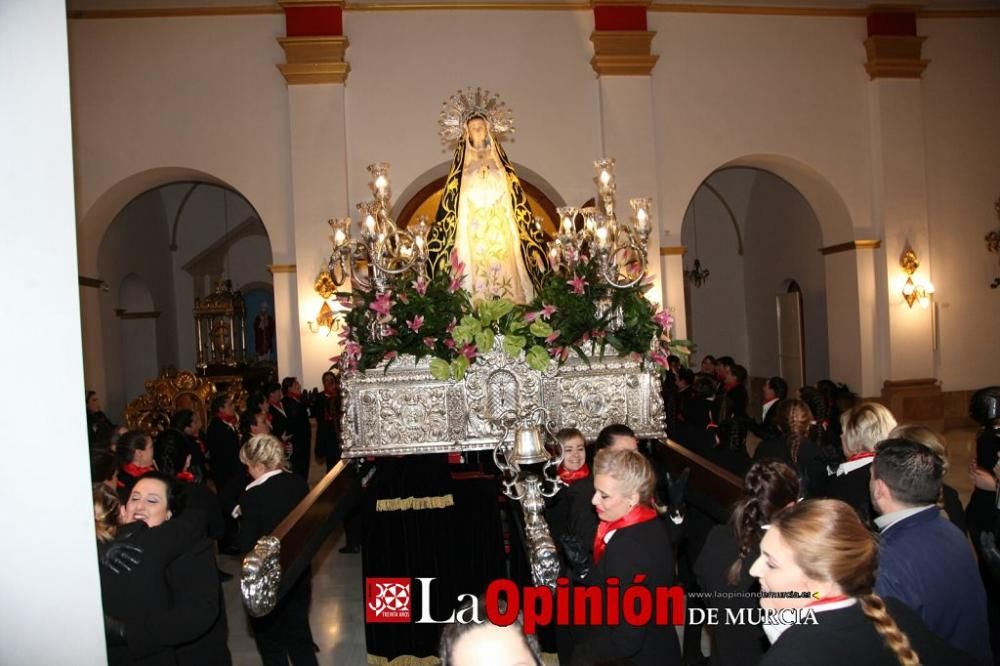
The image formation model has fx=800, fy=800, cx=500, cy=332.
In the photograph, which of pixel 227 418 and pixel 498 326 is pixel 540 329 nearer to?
pixel 498 326

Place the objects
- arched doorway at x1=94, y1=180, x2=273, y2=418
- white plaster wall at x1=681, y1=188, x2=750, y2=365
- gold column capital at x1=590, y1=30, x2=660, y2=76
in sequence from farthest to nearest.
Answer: white plaster wall at x1=681, y1=188, x2=750, y2=365 → arched doorway at x1=94, y1=180, x2=273, y2=418 → gold column capital at x1=590, y1=30, x2=660, y2=76

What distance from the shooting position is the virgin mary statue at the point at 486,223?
20.3ft

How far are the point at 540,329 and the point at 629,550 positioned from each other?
252 cm

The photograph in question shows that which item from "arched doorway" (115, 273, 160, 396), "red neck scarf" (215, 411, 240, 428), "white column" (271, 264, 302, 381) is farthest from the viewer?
"arched doorway" (115, 273, 160, 396)

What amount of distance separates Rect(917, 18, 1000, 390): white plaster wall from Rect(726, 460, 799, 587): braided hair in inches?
473

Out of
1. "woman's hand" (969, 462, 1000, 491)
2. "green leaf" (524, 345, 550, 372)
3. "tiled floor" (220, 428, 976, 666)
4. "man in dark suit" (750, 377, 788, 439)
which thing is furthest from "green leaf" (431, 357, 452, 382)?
"woman's hand" (969, 462, 1000, 491)

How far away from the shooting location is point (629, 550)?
282 centimetres

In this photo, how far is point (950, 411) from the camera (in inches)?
514

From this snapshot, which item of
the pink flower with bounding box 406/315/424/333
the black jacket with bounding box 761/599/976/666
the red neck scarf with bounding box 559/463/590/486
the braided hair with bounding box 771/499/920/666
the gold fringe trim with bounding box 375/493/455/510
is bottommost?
the gold fringe trim with bounding box 375/493/455/510

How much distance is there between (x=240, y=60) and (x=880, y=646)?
1199cm

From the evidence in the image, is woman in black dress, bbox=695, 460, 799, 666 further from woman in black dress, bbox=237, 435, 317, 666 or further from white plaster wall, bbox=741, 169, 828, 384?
white plaster wall, bbox=741, 169, 828, 384

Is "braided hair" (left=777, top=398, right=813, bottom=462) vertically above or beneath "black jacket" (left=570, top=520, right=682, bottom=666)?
above

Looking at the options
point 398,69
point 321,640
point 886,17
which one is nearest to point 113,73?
point 398,69

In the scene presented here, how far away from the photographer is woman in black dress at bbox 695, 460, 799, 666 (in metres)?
2.64
